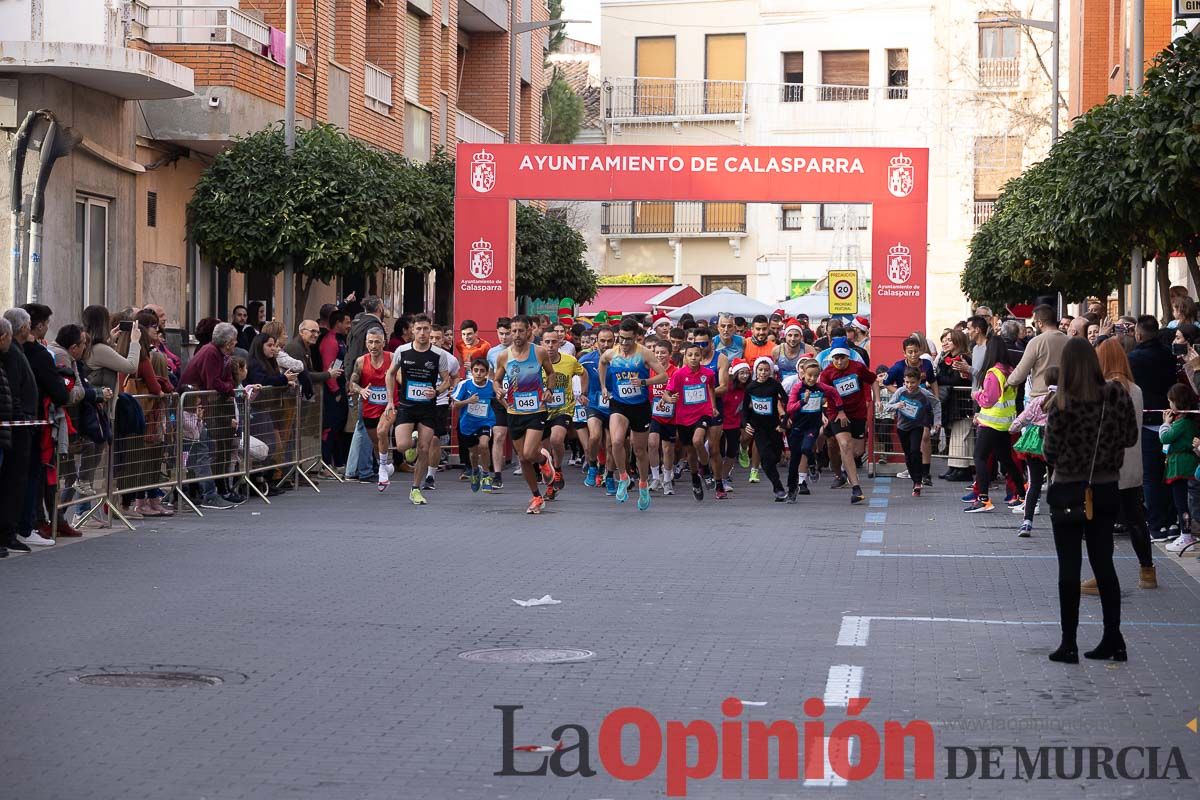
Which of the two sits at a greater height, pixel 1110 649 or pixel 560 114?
pixel 560 114

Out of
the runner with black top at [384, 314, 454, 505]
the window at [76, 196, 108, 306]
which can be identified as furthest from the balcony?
the runner with black top at [384, 314, 454, 505]

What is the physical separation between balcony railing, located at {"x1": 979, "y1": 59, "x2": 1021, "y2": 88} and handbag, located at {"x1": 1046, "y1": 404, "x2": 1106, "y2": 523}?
47321mm

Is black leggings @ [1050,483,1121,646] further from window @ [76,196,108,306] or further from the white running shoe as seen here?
window @ [76,196,108,306]

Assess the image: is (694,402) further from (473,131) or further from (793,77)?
(793,77)

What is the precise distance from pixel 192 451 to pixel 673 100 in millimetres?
44633

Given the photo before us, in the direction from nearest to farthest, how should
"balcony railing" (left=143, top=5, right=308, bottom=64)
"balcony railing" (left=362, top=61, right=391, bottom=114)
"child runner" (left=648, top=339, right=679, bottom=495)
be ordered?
"child runner" (left=648, top=339, right=679, bottom=495), "balcony railing" (left=143, top=5, right=308, bottom=64), "balcony railing" (left=362, top=61, right=391, bottom=114)

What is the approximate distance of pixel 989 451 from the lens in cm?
1798

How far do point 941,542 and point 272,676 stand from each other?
7.92 metres

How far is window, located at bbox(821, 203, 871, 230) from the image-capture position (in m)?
57.3

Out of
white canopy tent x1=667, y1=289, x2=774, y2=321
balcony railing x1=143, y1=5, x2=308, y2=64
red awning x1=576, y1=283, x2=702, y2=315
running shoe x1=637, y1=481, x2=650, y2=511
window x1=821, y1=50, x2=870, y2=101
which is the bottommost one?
running shoe x1=637, y1=481, x2=650, y2=511

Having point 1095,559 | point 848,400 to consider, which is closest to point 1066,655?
point 1095,559

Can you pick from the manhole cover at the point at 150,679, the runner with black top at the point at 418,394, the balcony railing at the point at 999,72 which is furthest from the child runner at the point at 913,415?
the balcony railing at the point at 999,72

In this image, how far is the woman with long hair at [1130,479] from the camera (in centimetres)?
1122

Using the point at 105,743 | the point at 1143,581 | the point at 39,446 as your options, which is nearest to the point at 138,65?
the point at 39,446
